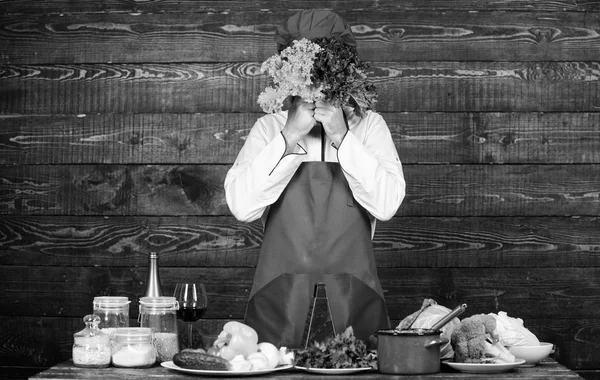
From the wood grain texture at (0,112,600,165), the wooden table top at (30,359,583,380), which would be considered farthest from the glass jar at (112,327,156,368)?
the wood grain texture at (0,112,600,165)

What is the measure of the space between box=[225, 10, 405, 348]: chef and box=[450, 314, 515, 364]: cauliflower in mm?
466

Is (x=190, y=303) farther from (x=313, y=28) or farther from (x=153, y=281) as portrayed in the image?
(x=313, y=28)

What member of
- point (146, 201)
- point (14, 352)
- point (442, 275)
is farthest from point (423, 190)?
point (14, 352)

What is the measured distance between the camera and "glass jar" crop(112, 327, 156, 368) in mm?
2043

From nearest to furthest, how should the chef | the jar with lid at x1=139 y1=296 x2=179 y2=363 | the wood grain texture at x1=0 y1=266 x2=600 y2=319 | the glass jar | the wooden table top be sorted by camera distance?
the wooden table top
the glass jar
the jar with lid at x1=139 y1=296 x2=179 y2=363
the chef
the wood grain texture at x1=0 y1=266 x2=600 y2=319

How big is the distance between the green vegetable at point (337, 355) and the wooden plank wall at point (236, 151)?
167cm

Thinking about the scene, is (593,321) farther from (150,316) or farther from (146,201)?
(150,316)

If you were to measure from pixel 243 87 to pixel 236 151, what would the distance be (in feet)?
0.84

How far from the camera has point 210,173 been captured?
3730 millimetres

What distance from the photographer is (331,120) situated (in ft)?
8.46

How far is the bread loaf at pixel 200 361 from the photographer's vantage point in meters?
1.94

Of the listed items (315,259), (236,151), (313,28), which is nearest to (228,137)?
(236,151)

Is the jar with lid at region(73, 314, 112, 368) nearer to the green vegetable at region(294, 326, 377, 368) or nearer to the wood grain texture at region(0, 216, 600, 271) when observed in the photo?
the green vegetable at region(294, 326, 377, 368)

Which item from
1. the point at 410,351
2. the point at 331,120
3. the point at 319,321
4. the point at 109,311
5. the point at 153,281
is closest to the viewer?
the point at 410,351
